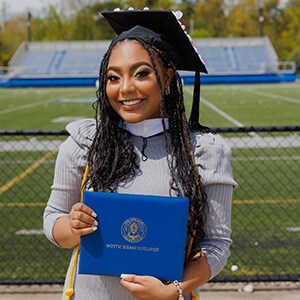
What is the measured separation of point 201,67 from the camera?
1.79 metres

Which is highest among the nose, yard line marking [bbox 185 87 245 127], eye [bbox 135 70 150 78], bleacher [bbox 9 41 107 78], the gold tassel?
eye [bbox 135 70 150 78]

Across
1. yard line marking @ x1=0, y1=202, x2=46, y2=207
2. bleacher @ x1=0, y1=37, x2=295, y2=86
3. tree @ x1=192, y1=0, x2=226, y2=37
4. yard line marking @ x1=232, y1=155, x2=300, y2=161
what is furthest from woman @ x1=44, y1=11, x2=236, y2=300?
tree @ x1=192, y1=0, x2=226, y2=37

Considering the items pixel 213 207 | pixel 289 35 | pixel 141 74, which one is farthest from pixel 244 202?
pixel 289 35

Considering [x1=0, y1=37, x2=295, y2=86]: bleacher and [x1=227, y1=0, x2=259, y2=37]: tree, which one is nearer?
[x1=0, y1=37, x2=295, y2=86]: bleacher

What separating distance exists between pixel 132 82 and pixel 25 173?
246 inches

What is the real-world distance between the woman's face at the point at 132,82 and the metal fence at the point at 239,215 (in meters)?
2.50

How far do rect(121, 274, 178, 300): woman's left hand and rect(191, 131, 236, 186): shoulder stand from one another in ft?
1.04

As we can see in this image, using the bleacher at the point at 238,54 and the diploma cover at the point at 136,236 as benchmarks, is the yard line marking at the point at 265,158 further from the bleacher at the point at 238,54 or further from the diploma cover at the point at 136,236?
the bleacher at the point at 238,54

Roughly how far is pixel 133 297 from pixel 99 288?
0.33ft

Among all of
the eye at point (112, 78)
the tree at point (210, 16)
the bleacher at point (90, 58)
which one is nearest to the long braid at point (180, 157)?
the eye at point (112, 78)

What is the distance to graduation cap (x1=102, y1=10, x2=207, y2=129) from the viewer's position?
1626 mm

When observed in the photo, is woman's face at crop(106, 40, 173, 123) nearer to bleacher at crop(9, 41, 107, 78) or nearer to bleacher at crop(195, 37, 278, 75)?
bleacher at crop(9, 41, 107, 78)

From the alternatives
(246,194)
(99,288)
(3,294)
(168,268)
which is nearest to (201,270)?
(168,268)

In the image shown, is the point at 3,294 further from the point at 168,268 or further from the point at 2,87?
the point at 2,87
